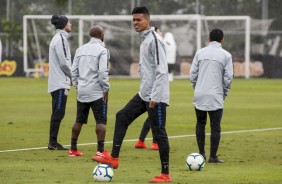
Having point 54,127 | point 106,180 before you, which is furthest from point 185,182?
point 54,127

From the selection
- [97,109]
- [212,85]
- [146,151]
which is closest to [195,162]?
[212,85]

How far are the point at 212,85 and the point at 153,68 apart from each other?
2.82 meters

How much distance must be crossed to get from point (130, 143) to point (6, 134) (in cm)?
299

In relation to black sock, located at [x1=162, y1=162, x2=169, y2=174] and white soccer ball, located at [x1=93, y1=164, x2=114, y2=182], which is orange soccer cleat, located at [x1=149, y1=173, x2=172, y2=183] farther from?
white soccer ball, located at [x1=93, y1=164, x2=114, y2=182]

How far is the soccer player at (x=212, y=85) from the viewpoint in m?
14.4

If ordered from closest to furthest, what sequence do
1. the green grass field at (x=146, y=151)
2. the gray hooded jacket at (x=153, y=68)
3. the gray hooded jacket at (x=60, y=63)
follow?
the gray hooded jacket at (x=153, y=68), the green grass field at (x=146, y=151), the gray hooded jacket at (x=60, y=63)

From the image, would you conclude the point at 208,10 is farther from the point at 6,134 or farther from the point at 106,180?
the point at 106,180

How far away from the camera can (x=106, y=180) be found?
461 inches

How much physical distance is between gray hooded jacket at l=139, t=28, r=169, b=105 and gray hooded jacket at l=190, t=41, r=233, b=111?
2.60m

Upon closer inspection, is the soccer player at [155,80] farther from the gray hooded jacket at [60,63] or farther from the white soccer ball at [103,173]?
the gray hooded jacket at [60,63]

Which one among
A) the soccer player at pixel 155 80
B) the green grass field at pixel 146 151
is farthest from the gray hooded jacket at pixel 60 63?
the soccer player at pixel 155 80

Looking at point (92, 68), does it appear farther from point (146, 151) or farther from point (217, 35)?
point (146, 151)

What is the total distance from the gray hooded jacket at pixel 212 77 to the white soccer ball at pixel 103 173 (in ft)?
10.0

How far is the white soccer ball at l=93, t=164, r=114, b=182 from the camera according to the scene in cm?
1168
